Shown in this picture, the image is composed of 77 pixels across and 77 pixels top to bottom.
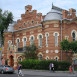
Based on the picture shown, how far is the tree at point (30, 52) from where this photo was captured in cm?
3569

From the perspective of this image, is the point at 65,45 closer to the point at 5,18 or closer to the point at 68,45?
the point at 68,45

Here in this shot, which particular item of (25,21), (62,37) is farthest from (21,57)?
(62,37)

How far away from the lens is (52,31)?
33.9 metres

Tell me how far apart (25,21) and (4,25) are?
439 centimetres

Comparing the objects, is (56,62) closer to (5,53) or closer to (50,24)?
(50,24)

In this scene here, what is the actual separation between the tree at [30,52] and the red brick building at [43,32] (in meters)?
1.02

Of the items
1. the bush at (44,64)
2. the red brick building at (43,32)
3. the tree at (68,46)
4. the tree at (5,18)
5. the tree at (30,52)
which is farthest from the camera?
the tree at (5,18)

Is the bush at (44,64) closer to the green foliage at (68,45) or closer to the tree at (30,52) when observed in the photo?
the tree at (30,52)

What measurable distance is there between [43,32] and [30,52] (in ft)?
14.5

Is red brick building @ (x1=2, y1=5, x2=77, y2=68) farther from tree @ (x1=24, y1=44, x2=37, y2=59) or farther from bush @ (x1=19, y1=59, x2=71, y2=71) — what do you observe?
bush @ (x1=19, y1=59, x2=71, y2=71)

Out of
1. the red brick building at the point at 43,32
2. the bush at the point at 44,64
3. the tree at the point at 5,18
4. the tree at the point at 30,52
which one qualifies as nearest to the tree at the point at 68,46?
the bush at the point at 44,64

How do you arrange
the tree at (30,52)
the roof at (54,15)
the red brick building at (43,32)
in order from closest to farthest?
the red brick building at (43,32), the roof at (54,15), the tree at (30,52)

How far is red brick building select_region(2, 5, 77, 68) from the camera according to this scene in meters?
33.8

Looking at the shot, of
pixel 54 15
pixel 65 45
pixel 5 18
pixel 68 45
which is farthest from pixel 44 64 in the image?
pixel 5 18
